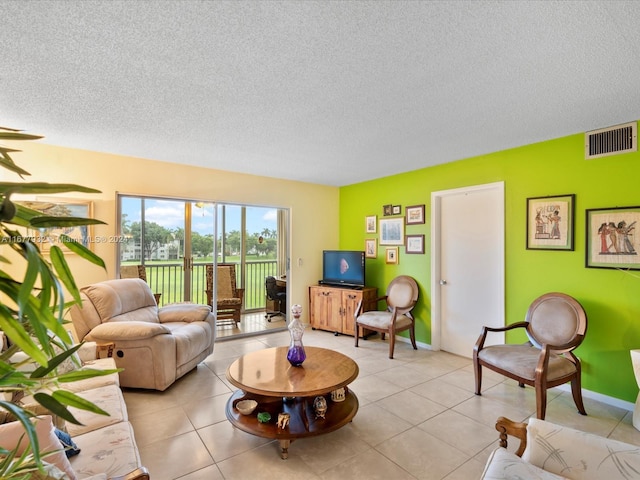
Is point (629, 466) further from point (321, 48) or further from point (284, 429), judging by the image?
point (321, 48)

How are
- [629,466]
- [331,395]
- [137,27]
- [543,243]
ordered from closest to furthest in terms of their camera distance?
[629,466] → [137,27] → [331,395] → [543,243]

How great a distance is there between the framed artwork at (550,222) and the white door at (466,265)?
308 mm

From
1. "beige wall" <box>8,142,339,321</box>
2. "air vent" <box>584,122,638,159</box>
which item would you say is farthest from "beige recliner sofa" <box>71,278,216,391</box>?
"air vent" <box>584,122,638,159</box>

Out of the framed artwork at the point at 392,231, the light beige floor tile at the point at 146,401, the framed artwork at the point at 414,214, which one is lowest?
the light beige floor tile at the point at 146,401

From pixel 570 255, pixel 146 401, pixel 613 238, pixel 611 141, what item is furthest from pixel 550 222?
pixel 146 401

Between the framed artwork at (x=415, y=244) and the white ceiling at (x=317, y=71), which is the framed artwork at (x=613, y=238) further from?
the framed artwork at (x=415, y=244)

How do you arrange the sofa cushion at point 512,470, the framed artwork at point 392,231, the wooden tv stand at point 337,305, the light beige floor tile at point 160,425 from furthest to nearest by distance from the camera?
the wooden tv stand at point 337,305
the framed artwork at point 392,231
the light beige floor tile at point 160,425
the sofa cushion at point 512,470

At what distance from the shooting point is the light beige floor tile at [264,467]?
193cm

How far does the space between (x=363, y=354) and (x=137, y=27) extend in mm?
3871

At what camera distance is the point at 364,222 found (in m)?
5.38

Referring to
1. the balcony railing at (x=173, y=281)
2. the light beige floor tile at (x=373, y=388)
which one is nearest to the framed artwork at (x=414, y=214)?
the light beige floor tile at (x=373, y=388)

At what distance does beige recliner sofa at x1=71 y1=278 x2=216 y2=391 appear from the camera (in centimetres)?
291

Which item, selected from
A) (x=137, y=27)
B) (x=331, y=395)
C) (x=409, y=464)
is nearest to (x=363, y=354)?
(x=331, y=395)

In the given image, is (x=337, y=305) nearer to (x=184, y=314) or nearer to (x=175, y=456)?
(x=184, y=314)
